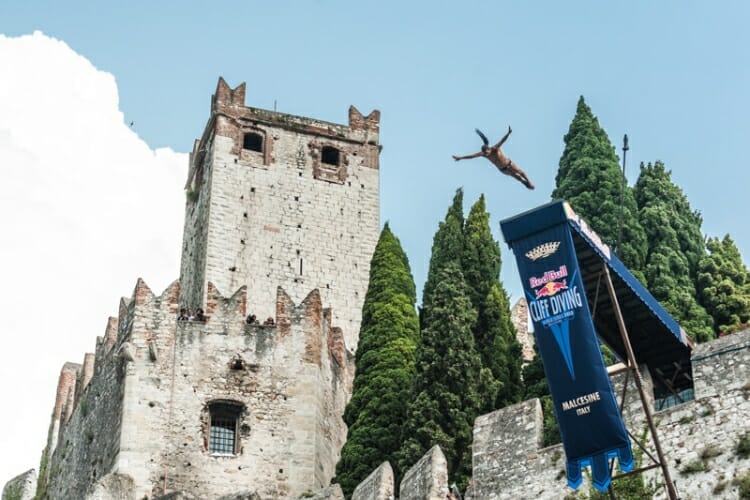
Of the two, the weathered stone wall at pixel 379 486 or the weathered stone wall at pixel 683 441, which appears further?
the weathered stone wall at pixel 379 486

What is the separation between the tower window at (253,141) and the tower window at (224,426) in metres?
15.7

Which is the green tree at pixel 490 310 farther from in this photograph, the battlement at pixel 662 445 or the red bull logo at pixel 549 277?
the red bull logo at pixel 549 277

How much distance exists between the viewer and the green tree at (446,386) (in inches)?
1247

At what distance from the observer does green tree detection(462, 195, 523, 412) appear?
34.2 meters

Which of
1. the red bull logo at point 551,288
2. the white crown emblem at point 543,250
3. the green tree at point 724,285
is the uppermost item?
the green tree at point 724,285

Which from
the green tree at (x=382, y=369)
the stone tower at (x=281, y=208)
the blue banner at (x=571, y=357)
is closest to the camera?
the blue banner at (x=571, y=357)

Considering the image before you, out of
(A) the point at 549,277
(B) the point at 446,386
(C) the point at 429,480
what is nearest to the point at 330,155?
(B) the point at 446,386

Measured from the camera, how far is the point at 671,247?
3888cm

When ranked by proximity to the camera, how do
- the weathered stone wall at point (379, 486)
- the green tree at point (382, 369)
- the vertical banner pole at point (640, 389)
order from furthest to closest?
the green tree at point (382, 369) < the weathered stone wall at point (379, 486) < the vertical banner pole at point (640, 389)

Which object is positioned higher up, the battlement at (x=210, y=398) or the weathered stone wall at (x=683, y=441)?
the battlement at (x=210, y=398)

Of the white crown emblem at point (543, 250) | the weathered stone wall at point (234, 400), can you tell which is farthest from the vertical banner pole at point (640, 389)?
the weathered stone wall at point (234, 400)

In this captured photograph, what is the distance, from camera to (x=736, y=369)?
2327 cm

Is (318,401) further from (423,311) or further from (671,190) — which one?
(671,190)

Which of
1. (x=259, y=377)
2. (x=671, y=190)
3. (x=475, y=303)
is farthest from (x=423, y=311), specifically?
(x=671, y=190)
